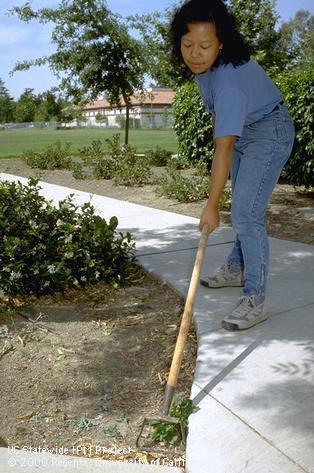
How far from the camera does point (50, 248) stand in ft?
12.1

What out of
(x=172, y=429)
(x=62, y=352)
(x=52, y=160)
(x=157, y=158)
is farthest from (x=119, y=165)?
(x=172, y=429)

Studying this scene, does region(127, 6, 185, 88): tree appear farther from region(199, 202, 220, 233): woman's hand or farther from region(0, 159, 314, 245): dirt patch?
region(199, 202, 220, 233): woman's hand

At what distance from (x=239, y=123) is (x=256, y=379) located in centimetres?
122

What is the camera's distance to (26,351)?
2.91m

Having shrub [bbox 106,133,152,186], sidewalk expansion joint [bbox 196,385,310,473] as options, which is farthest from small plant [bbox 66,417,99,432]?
shrub [bbox 106,133,152,186]

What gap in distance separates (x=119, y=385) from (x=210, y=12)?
1.92 meters

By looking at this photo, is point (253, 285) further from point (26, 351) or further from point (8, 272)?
point (8, 272)

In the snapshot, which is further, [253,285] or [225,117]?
[253,285]

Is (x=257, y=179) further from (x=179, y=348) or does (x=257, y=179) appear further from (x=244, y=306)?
(x=179, y=348)

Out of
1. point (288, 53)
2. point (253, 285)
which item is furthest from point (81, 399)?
point (288, 53)

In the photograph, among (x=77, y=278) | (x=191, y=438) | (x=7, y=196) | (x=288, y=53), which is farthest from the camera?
(x=288, y=53)

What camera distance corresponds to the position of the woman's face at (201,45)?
263cm

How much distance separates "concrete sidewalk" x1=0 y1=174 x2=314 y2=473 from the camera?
76.4 inches

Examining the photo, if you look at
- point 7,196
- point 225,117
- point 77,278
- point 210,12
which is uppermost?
point 210,12
